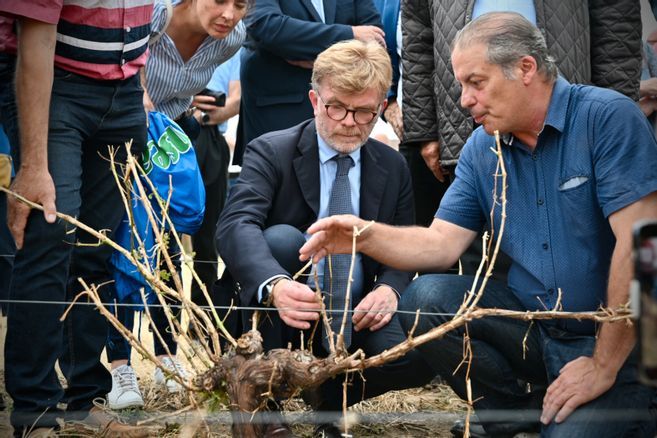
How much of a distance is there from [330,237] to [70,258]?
2.66ft

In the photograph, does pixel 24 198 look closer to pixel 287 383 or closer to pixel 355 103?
pixel 287 383

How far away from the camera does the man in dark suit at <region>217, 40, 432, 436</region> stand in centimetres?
346

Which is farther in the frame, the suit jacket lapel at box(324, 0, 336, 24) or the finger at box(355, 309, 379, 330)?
the suit jacket lapel at box(324, 0, 336, 24)

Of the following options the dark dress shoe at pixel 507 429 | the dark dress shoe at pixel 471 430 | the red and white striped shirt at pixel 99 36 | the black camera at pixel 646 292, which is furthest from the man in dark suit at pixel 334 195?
the black camera at pixel 646 292

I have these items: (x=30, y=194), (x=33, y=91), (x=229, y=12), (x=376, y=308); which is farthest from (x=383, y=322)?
(x=229, y=12)

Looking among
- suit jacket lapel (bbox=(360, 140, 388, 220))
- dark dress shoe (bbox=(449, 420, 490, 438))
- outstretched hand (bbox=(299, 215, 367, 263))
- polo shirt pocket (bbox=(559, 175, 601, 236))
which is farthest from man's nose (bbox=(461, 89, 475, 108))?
dark dress shoe (bbox=(449, 420, 490, 438))

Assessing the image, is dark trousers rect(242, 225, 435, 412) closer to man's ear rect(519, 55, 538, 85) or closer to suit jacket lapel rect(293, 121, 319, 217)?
suit jacket lapel rect(293, 121, 319, 217)

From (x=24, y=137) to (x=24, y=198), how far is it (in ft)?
0.57

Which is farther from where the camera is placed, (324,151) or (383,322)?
(324,151)

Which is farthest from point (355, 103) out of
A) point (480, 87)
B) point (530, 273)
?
point (530, 273)

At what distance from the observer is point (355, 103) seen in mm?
3635

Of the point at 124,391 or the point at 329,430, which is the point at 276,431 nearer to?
the point at 329,430

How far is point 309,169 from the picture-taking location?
11.9 feet

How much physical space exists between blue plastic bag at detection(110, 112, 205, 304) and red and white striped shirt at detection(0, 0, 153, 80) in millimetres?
510
